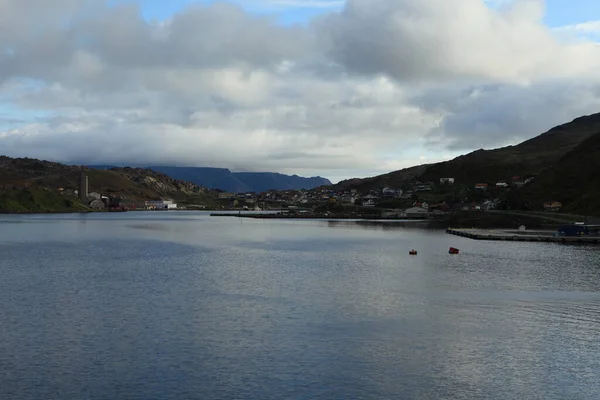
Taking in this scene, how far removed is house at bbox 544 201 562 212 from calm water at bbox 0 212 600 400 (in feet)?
389

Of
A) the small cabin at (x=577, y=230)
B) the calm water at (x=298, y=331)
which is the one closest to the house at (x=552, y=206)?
the small cabin at (x=577, y=230)

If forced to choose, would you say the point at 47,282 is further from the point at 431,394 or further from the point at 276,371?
the point at 431,394

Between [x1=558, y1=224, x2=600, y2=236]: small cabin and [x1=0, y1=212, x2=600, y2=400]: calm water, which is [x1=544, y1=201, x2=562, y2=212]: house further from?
[x1=0, y1=212, x2=600, y2=400]: calm water

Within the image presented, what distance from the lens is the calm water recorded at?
29281 millimetres

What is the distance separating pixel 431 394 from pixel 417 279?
41279 millimetres

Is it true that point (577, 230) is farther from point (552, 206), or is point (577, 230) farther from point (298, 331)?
point (298, 331)

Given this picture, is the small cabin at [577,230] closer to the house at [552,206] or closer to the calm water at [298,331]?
the calm water at [298,331]

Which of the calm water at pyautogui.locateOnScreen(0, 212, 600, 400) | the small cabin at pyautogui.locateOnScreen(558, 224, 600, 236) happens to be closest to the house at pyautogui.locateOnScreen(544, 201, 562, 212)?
the small cabin at pyautogui.locateOnScreen(558, 224, 600, 236)

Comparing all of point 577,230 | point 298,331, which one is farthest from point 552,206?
point 298,331

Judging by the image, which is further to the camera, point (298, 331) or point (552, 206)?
point (552, 206)

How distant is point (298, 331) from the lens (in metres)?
40.1

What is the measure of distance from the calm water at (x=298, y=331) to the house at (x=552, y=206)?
119 m

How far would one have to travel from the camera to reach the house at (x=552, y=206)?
625 ft

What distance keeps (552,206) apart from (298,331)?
17436 centimetres
